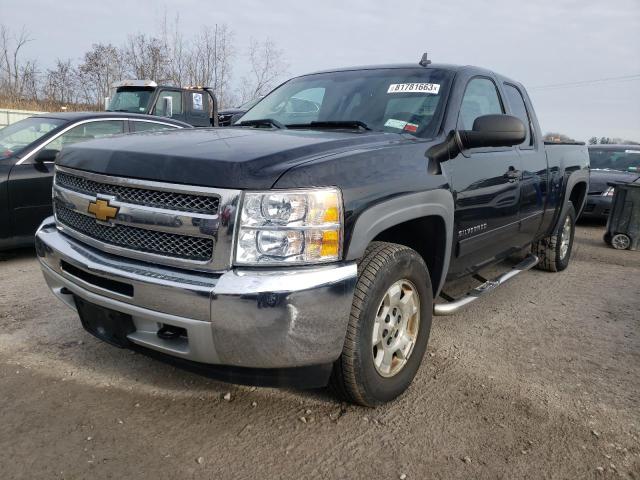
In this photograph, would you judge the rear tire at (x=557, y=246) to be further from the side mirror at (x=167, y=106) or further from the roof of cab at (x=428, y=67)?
the side mirror at (x=167, y=106)

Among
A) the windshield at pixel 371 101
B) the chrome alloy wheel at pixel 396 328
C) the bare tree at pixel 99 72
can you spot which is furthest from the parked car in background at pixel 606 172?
the bare tree at pixel 99 72

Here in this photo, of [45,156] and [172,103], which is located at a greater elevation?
[172,103]

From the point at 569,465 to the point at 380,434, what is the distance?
0.82 m

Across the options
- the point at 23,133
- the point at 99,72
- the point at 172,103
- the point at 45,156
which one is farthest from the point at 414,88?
the point at 99,72

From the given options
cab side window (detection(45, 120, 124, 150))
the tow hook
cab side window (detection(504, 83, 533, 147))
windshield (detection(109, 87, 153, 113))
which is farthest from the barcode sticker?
windshield (detection(109, 87, 153, 113))

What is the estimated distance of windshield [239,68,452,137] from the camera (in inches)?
124

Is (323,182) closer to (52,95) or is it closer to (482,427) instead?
Answer: (482,427)

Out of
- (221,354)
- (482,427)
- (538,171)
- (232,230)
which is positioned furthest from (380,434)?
(538,171)

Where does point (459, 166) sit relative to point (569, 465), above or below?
above

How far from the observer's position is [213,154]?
220 cm

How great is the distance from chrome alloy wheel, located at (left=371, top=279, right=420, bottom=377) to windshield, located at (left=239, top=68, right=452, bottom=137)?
3.19ft

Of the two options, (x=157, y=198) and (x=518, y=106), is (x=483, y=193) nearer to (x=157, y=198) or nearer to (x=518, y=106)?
(x=518, y=106)

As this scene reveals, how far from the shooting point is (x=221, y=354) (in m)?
2.08

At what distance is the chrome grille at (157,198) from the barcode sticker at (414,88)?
1755 mm
